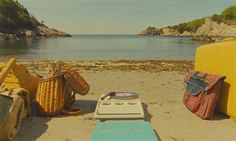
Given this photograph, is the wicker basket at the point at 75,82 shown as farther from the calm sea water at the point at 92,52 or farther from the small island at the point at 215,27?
the small island at the point at 215,27

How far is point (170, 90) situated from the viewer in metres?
10.8

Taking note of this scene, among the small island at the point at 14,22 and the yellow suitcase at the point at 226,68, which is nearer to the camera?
the yellow suitcase at the point at 226,68

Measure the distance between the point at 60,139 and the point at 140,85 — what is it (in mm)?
5834

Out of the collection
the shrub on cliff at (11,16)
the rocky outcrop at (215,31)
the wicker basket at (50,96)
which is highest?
the shrub on cliff at (11,16)

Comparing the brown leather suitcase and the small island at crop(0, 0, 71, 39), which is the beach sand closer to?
the brown leather suitcase

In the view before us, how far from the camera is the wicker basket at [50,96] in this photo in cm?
745

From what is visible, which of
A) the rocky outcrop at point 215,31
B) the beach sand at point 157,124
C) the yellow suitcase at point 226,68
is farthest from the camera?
the rocky outcrop at point 215,31

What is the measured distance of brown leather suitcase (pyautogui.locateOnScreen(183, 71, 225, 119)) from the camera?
7.14 metres

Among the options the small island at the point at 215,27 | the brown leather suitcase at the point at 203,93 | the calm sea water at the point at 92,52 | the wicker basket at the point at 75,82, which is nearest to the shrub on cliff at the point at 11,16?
the calm sea water at the point at 92,52

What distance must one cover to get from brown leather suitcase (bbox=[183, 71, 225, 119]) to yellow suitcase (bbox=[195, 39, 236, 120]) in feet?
0.55

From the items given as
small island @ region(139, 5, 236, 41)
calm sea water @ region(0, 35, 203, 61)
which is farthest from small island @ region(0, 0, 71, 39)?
small island @ region(139, 5, 236, 41)

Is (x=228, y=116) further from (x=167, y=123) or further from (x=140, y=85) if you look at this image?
(x=140, y=85)

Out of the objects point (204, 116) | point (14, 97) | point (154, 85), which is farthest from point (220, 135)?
point (154, 85)

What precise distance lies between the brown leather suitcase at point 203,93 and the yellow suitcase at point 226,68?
0.55 feet
